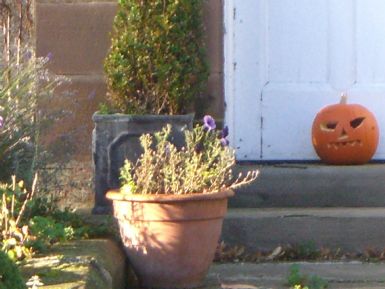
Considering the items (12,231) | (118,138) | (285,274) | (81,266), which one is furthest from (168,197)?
(118,138)

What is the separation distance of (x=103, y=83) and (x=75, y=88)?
0.58ft

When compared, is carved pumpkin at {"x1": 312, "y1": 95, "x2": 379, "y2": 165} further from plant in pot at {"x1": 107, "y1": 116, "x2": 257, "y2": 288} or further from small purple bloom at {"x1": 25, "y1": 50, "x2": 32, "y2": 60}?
small purple bloom at {"x1": 25, "y1": 50, "x2": 32, "y2": 60}

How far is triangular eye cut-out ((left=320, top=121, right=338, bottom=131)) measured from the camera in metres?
5.77

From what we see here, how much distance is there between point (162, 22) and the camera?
5426mm

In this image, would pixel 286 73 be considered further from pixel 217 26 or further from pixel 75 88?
pixel 75 88

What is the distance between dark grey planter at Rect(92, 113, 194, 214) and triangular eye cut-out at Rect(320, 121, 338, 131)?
87cm

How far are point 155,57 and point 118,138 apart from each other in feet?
1.65

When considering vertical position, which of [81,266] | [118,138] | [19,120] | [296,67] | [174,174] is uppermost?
[296,67]

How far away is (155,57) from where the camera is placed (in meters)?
5.44

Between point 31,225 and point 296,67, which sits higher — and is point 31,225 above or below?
below

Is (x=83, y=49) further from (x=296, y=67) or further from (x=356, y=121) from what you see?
(x=356, y=121)

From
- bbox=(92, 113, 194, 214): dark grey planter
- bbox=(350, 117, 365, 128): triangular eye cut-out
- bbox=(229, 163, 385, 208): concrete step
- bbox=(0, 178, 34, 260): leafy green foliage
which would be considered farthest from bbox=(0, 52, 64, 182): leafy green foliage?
bbox=(350, 117, 365, 128): triangular eye cut-out

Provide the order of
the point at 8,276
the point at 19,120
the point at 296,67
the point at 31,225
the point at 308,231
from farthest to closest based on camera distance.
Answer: the point at 296,67
the point at 308,231
the point at 19,120
the point at 31,225
the point at 8,276

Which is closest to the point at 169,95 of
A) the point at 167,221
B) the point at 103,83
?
the point at 103,83
